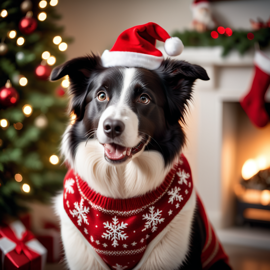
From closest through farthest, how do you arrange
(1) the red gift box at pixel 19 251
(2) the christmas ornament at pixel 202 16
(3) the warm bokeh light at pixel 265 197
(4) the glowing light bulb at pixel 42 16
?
1. (1) the red gift box at pixel 19 251
2. (4) the glowing light bulb at pixel 42 16
3. (2) the christmas ornament at pixel 202 16
4. (3) the warm bokeh light at pixel 265 197

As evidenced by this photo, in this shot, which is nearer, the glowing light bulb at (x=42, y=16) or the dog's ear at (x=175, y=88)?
the dog's ear at (x=175, y=88)

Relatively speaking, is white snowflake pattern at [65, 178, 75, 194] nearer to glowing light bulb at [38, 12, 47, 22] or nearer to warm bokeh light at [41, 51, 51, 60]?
warm bokeh light at [41, 51, 51, 60]

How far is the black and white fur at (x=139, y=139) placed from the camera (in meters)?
1.05

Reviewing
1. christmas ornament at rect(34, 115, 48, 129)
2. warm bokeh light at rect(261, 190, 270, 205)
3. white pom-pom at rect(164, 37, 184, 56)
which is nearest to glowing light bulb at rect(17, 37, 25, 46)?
christmas ornament at rect(34, 115, 48, 129)

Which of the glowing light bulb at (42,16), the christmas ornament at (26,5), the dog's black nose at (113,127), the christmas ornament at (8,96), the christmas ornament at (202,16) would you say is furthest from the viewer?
the christmas ornament at (202,16)

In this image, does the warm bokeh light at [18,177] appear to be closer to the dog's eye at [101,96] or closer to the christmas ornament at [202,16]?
the dog's eye at [101,96]

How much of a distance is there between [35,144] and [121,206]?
1081 millimetres

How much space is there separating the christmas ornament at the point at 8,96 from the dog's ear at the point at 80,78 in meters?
0.63

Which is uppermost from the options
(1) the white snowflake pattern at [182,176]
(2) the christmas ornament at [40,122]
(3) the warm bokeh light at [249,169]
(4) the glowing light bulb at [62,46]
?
(4) the glowing light bulb at [62,46]

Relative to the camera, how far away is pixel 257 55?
206cm

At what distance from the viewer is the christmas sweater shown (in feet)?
3.48

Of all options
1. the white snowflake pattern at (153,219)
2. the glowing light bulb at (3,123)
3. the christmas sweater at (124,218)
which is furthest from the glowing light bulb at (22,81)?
the white snowflake pattern at (153,219)

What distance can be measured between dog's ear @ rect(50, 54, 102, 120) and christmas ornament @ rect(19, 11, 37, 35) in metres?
0.79

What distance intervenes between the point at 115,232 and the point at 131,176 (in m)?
0.21
